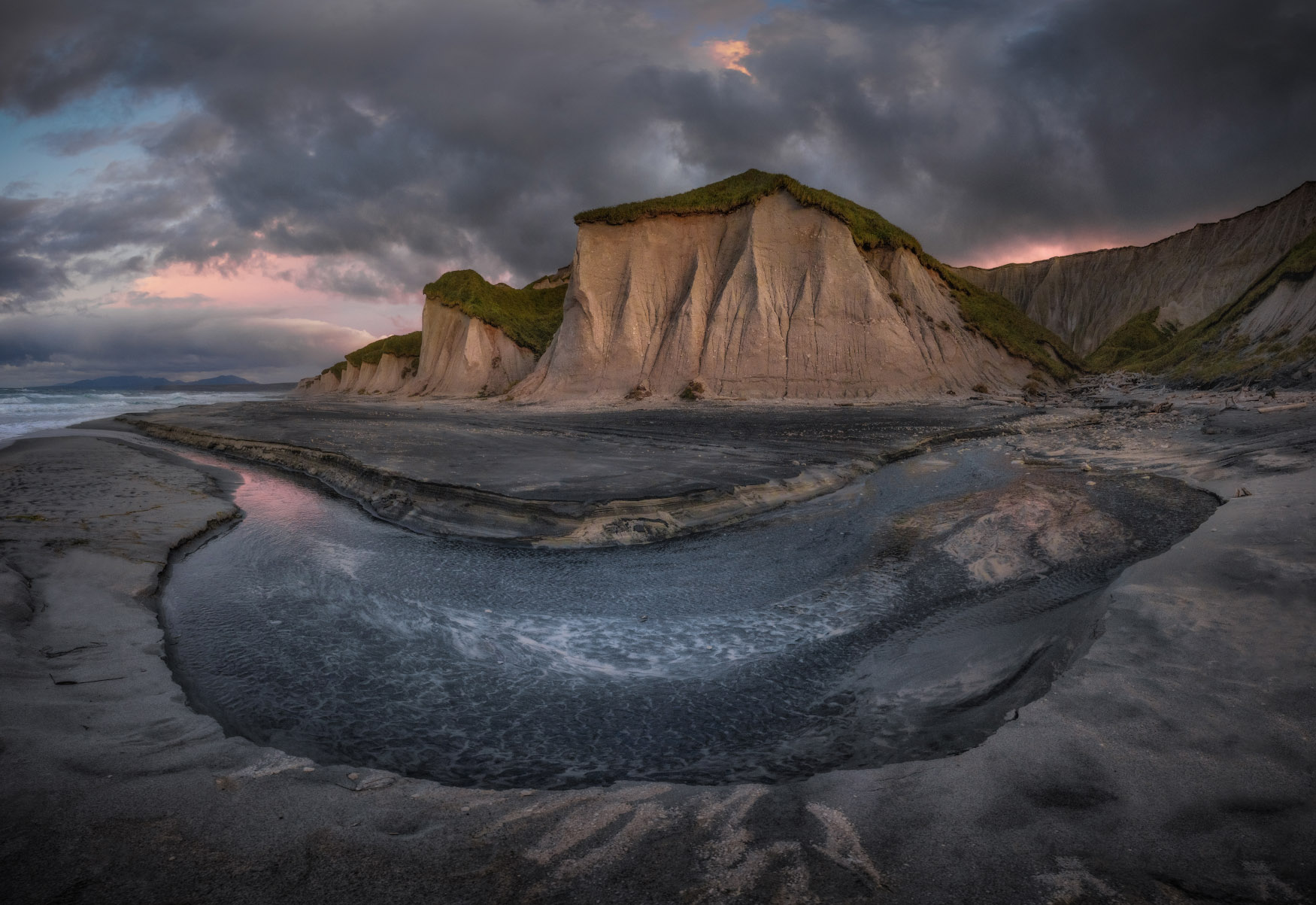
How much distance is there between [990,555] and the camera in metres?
6.00

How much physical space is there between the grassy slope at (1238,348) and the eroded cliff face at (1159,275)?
17304mm

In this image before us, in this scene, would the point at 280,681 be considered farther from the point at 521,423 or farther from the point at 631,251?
the point at 631,251

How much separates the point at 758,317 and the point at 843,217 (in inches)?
288

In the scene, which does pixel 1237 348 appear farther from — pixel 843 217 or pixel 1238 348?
pixel 843 217

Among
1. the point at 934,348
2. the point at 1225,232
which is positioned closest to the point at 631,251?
the point at 934,348

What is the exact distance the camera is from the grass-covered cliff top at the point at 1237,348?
2048cm

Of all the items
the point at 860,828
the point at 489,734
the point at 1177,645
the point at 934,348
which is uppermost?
the point at 934,348

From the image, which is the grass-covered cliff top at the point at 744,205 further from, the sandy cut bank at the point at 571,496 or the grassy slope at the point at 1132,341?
the grassy slope at the point at 1132,341

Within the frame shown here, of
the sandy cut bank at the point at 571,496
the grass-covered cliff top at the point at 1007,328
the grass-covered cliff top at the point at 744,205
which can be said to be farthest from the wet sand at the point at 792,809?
the grass-covered cliff top at the point at 1007,328

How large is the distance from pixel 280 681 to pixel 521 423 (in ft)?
54.2

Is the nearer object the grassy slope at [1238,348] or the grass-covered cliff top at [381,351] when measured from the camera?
the grassy slope at [1238,348]

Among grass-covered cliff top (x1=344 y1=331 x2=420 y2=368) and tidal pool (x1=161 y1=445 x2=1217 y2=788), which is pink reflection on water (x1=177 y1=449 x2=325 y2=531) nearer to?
tidal pool (x1=161 y1=445 x2=1217 y2=788)

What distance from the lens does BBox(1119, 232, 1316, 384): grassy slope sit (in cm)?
2033

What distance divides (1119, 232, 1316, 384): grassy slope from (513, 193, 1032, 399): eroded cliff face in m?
7.30
